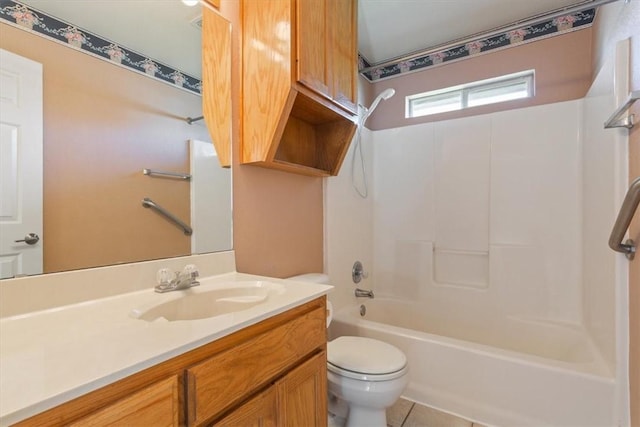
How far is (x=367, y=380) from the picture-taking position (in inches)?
49.6

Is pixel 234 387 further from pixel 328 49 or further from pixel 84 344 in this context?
pixel 328 49

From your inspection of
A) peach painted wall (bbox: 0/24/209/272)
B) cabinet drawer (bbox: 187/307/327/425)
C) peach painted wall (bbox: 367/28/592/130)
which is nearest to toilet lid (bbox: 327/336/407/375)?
cabinet drawer (bbox: 187/307/327/425)

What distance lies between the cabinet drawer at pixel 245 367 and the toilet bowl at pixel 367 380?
0.43 metres

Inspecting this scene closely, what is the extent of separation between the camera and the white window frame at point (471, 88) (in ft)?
7.38

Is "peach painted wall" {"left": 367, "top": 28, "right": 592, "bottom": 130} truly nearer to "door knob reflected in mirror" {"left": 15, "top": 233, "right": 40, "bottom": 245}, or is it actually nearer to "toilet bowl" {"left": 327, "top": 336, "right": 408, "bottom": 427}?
"toilet bowl" {"left": 327, "top": 336, "right": 408, "bottom": 427}

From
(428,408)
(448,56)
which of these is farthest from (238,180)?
(448,56)

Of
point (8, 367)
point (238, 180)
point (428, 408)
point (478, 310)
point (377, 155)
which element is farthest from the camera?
point (377, 155)

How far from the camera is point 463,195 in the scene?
234 centimetres

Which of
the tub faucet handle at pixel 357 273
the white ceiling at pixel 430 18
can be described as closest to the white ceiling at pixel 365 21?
the white ceiling at pixel 430 18

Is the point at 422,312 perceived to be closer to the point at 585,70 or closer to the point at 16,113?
the point at 585,70

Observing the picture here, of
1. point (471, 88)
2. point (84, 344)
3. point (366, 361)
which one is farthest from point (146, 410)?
point (471, 88)

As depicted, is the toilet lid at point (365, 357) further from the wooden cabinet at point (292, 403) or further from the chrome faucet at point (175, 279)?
the chrome faucet at point (175, 279)

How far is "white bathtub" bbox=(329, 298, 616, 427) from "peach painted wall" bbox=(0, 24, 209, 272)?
134cm

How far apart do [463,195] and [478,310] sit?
35.0 inches
